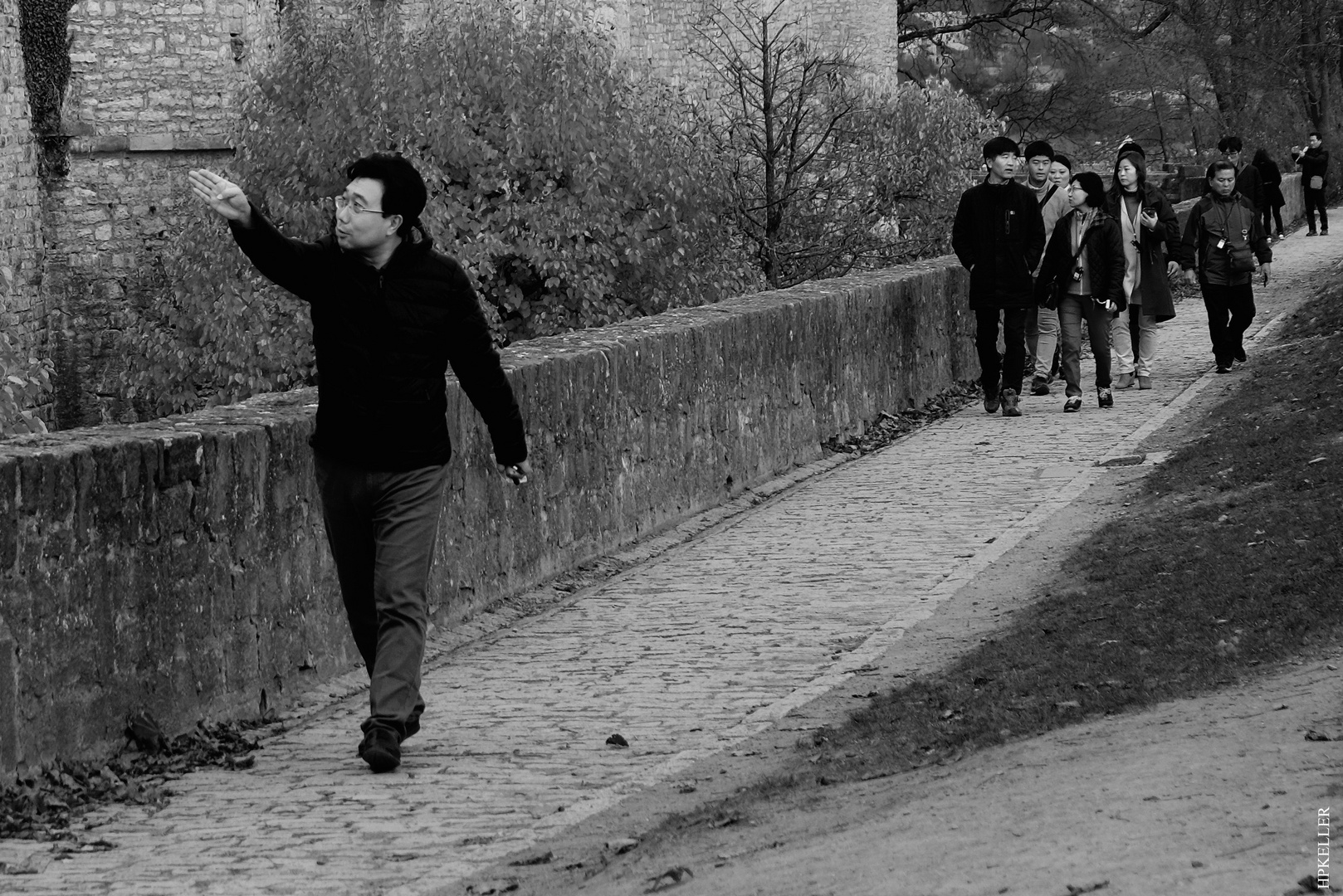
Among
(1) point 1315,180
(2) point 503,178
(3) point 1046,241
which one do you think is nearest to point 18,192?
(2) point 503,178

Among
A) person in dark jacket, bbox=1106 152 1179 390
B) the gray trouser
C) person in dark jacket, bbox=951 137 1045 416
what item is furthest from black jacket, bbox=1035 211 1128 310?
the gray trouser

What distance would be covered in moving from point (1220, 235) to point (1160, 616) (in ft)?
32.1

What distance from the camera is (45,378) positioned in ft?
39.0

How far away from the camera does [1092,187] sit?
15398 mm

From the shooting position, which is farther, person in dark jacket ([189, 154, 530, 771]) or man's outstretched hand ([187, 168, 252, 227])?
person in dark jacket ([189, 154, 530, 771])

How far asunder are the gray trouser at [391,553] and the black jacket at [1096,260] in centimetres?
952

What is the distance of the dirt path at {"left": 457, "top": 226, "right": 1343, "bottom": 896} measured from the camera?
4.34 meters

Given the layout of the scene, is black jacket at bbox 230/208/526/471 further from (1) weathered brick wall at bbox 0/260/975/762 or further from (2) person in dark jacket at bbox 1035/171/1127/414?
(2) person in dark jacket at bbox 1035/171/1127/414

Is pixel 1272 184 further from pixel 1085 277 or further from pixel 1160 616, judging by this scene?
pixel 1160 616

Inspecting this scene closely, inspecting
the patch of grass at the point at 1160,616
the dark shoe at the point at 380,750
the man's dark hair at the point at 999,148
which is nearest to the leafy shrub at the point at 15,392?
the dark shoe at the point at 380,750

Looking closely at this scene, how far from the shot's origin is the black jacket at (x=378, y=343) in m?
6.63

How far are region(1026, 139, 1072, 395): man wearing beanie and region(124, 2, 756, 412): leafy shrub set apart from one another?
15.7ft

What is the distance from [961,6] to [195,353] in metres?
36.1

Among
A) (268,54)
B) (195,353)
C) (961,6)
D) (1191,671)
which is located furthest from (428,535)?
(961,6)
